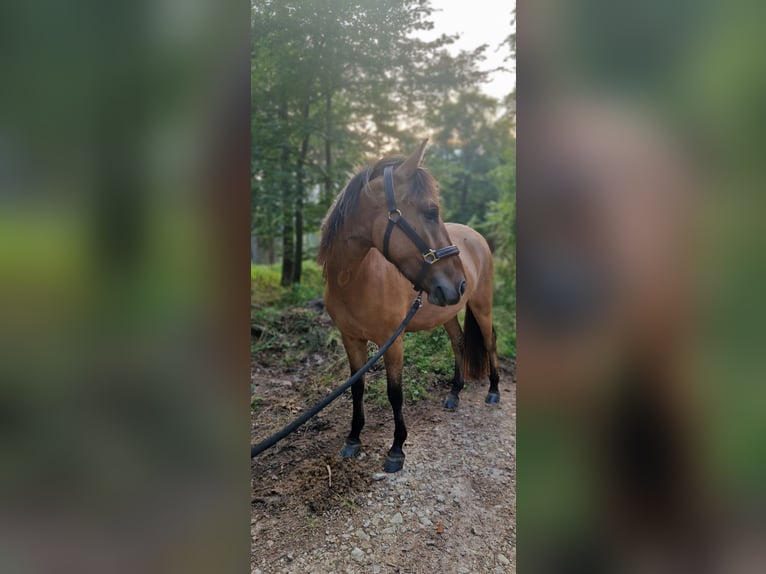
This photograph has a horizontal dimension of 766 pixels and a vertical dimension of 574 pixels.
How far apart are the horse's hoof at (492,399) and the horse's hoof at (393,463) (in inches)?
33.5

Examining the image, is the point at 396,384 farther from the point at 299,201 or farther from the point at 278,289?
the point at 299,201

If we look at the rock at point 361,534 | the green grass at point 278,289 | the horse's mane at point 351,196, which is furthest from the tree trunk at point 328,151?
the rock at point 361,534

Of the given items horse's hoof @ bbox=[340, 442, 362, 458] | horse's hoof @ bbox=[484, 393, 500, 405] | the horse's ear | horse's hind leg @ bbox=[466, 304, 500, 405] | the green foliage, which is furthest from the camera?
the green foliage

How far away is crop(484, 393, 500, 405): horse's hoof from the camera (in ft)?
7.72

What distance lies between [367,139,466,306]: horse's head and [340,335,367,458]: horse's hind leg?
59 centimetres

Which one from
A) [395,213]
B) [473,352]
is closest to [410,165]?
[395,213]

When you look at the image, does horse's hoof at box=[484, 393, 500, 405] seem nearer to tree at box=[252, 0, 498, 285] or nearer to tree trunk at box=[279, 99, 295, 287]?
tree at box=[252, 0, 498, 285]

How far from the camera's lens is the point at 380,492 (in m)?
1.47

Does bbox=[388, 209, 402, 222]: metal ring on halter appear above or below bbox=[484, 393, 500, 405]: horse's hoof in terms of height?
above

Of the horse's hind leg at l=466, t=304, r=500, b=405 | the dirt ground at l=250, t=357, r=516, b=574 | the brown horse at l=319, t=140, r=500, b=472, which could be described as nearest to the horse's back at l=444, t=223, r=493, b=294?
the brown horse at l=319, t=140, r=500, b=472

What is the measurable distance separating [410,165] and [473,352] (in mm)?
1601
